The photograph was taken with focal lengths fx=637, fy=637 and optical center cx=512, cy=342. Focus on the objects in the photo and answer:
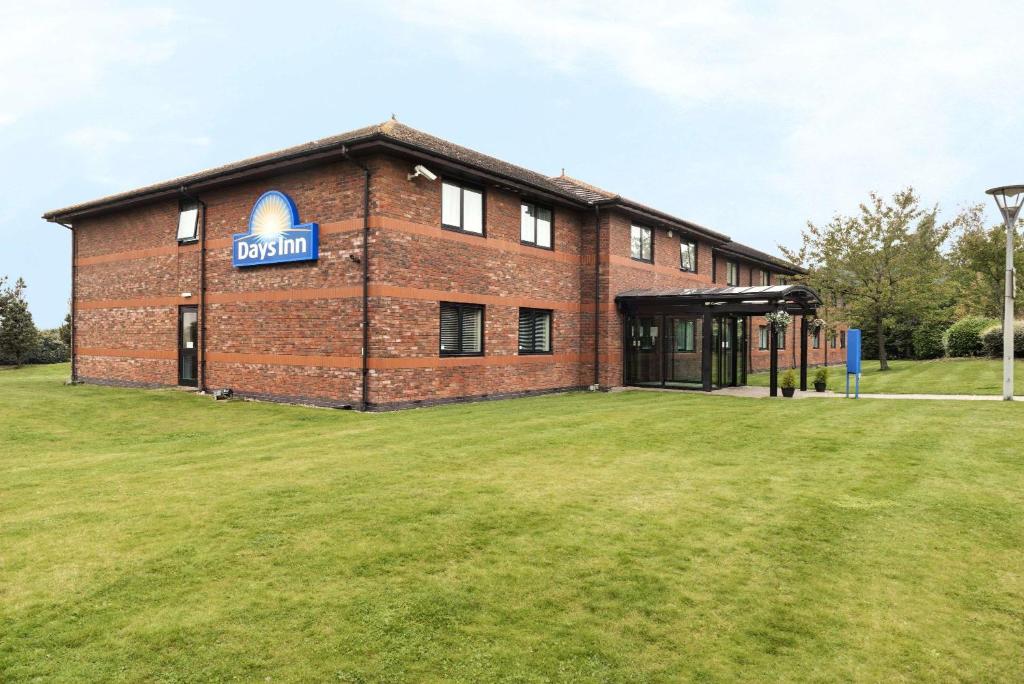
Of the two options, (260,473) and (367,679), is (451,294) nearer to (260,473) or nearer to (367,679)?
(260,473)

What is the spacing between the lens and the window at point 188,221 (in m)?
18.5

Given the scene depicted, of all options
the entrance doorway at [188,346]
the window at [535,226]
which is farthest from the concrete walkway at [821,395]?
the entrance doorway at [188,346]

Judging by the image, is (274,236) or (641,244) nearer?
(274,236)

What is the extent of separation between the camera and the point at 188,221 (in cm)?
1877

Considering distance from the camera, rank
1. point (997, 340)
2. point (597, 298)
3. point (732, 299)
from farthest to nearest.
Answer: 1. point (997, 340)
2. point (597, 298)
3. point (732, 299)

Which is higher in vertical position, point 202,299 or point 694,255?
point 694,255

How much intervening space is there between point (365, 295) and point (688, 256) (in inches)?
596

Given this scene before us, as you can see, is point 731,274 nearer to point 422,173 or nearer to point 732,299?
point 732,299

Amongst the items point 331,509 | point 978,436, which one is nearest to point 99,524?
point 331,509

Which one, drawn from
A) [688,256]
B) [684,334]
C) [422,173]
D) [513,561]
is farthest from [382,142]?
[688,256]

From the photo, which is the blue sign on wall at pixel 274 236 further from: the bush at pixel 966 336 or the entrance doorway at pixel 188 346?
the bush at pixel 966 336

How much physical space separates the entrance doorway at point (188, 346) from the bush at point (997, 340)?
36.4m

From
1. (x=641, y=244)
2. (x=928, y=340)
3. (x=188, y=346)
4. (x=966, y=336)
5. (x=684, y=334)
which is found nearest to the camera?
(x=188, y=346)

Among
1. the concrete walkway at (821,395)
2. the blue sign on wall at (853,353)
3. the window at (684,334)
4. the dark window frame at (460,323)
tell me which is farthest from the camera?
the window at (684,334)
